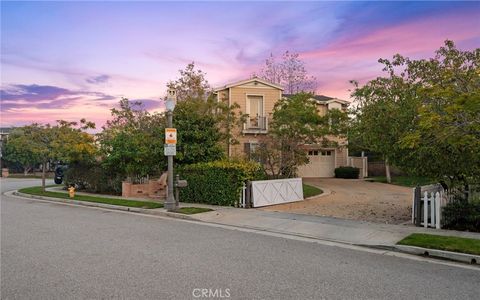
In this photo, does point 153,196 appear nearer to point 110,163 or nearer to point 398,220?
point 110,163

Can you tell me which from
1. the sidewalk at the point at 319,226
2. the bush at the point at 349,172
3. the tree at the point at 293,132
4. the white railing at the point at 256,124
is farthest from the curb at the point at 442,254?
the bush at the point at 349,172

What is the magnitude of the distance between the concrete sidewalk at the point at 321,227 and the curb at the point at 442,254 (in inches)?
17.4

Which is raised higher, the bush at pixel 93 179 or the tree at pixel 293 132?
the tree at pixel 293 132

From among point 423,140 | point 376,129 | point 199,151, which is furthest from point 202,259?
point 199,151

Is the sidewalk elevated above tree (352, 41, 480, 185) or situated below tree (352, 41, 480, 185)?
below

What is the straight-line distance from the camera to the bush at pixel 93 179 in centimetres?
1948

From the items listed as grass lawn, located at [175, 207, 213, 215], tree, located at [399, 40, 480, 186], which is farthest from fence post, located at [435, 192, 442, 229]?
grass lawn, located at [175, 207, 213, 215]

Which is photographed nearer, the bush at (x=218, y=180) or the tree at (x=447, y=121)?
the tree at (x=447, y=121)

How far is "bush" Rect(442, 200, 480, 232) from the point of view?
9648 mm

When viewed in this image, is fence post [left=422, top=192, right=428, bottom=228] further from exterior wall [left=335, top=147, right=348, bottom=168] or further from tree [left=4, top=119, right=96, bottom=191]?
exterior wall [left=335, top=147, right=348, bottom=168]

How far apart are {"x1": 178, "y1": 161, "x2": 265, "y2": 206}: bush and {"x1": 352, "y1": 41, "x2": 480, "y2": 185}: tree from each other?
4559 millimetres

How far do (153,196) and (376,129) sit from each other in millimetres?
10523

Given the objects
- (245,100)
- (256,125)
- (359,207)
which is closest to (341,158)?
(256,125)

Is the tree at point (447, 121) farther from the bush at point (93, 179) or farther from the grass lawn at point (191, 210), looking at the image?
the bush at point (93, 179)
